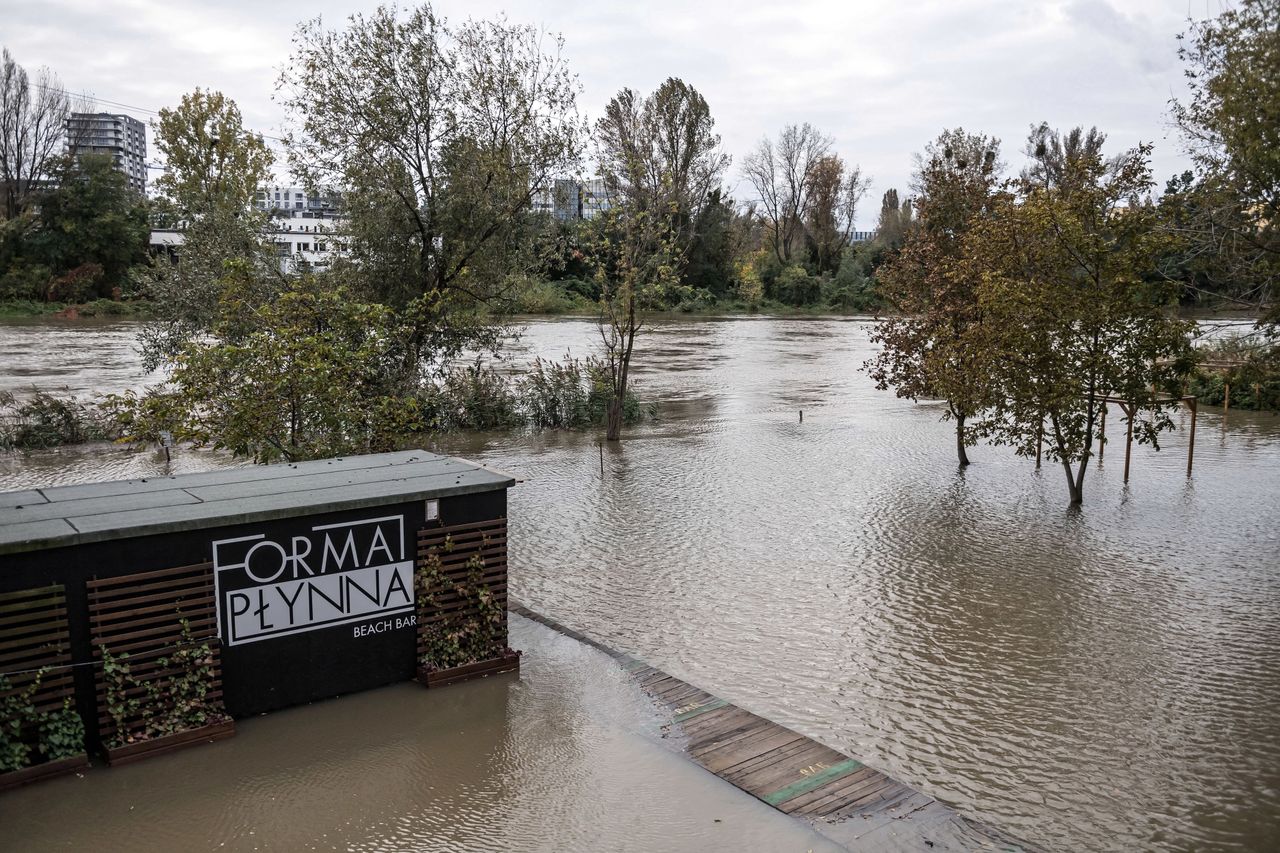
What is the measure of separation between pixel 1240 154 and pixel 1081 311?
11.7 ft

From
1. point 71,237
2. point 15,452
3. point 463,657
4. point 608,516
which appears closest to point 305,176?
point 15,452

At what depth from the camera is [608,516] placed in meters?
14.6

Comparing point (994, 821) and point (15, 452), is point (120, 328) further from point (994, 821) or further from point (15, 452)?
point (994, 821)

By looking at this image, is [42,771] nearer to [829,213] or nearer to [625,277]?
[625,277]

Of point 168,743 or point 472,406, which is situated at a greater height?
point 472,406

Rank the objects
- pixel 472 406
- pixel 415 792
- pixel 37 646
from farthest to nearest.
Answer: pixel 472 406 < pixel 415 792 < pixel 37 646

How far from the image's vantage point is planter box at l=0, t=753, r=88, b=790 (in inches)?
233

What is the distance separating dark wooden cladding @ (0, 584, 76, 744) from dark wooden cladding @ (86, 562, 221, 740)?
0.60 feet

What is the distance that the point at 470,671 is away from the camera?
7867 millimetres

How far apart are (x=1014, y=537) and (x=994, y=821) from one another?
318 inches

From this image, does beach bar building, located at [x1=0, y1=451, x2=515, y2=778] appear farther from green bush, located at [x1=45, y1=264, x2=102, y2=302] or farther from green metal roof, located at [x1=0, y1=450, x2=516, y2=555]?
green bush, located at [x1=45, y1=264, x2=102, y2=302]

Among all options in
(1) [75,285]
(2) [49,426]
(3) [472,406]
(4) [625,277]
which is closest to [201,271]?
(2) [49,426]

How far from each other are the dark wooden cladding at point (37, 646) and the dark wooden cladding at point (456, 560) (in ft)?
8.06

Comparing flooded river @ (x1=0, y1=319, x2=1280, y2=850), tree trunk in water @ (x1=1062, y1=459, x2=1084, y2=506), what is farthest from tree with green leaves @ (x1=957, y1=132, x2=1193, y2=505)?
flooded river @ (x1=0, y1=319, x2=1280, y2=850)
